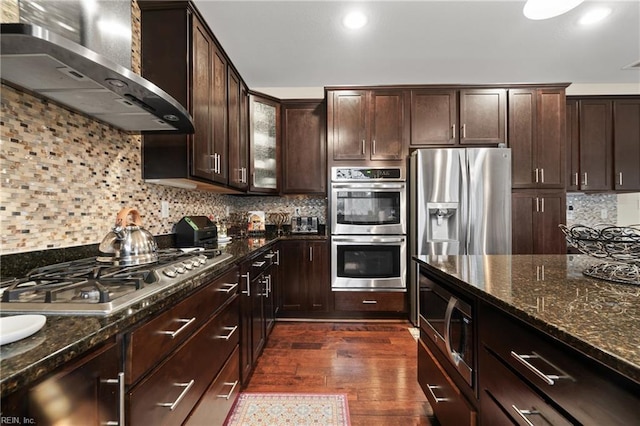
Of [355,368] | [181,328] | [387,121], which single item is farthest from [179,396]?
[387,121]

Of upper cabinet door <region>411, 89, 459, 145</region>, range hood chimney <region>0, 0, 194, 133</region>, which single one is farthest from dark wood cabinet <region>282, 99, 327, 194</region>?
range hood chimney <region>0, 0, 194, 133</region>

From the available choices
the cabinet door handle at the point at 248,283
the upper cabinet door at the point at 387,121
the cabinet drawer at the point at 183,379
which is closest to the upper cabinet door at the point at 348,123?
the upper cabinet door at the point at 387,121

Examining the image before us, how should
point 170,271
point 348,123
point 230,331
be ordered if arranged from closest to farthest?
point 170,271 → point 230,331 → point 348,123

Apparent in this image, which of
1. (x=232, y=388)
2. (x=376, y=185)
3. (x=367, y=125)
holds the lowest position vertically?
(x=232, y=388)

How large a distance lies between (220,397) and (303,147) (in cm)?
259

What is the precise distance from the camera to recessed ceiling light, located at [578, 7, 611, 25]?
7.14 ft

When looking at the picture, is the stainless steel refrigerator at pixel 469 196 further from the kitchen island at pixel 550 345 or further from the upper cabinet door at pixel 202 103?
the upper cabinet door at pixel 202 103

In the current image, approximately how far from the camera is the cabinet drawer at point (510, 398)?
0.71 m

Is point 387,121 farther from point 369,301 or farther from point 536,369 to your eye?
point 536,369

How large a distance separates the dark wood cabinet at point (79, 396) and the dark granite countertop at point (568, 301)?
1030mm

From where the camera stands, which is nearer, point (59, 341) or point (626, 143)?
point (59, 341)

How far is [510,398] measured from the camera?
85 centimetres

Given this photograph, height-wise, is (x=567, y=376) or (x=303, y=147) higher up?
(x=303, y=147)

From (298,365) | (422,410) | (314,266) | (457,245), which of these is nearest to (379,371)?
(422,410)
